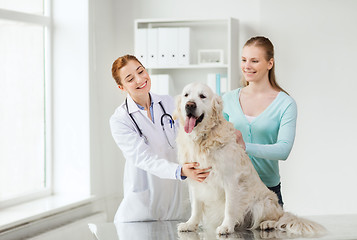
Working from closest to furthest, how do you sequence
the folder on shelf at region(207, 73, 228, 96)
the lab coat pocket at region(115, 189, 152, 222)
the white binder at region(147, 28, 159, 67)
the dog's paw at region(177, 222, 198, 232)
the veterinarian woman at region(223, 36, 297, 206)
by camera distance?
1. the dog's paw at region(177, 222, 198, 232)
2. the veterinarian woman at region(223, 36, 297, 206)
3. the lab coat pocket at region(115, 189, 152, 222)
4. the folder on shelf at region(207, 73, 228, 96)
5. the white binder at region(147, 28, 159, 67)

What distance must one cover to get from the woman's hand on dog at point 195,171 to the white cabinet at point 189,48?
99.3 inches

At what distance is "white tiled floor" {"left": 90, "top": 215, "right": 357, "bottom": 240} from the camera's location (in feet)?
6.06

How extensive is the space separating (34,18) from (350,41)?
2890 mm

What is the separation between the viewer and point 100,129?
4547 millimetres

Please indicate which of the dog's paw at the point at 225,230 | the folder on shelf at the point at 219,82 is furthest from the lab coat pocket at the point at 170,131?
the folder on shelf at the point at 219,82

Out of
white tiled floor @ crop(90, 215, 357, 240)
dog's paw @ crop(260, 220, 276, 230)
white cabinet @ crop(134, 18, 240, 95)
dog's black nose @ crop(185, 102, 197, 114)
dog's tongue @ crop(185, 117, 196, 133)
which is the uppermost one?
white cabinet @ crop(134, 18, 240, 95)

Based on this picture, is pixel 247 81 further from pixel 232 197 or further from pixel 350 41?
pixel 350 41

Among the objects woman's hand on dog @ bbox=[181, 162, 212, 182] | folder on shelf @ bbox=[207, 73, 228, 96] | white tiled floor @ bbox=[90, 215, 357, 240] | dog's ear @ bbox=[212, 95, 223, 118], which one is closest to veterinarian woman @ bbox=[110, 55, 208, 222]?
white tiled floor @ bbox=[90, 215, 357, 240]

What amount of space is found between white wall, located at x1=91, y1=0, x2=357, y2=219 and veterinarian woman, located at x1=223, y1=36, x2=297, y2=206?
7.65 ft

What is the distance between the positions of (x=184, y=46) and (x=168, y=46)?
15cm

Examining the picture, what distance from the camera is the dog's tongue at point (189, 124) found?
190cm

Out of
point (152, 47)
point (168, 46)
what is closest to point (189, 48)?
point (168, 46)

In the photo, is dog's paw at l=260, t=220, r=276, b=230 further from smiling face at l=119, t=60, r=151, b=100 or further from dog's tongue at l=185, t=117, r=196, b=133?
smiling face at l=119, t=60, r=151, b=100

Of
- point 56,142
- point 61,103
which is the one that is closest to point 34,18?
point 61,103
